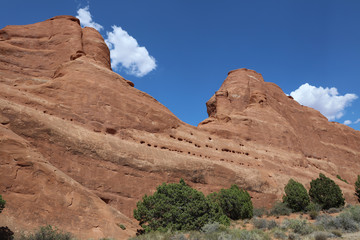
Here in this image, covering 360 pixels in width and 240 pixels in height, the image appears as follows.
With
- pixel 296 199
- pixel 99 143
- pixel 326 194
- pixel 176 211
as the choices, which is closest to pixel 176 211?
pixel 176 211

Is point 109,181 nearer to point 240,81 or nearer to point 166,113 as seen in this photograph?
point 166,113

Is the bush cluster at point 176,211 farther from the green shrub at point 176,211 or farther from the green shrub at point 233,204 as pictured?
→ the green shrub at point 233,204

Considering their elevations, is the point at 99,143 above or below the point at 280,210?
above

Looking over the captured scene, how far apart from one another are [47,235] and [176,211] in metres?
6.43

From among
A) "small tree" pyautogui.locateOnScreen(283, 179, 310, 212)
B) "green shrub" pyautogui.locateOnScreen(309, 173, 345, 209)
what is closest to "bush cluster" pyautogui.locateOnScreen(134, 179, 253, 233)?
"small tree" pyautogui.locateOnScreen(283, 179, 310, 212)

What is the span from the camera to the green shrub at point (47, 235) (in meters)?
11.3

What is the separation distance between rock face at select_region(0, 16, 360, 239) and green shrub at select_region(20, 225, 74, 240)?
0.91m

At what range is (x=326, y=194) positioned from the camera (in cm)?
2703

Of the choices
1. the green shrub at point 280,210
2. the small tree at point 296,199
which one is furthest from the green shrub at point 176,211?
the small tree at point 296,199

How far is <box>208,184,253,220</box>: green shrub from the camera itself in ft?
73.1

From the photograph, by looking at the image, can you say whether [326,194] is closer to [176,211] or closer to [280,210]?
[280,210]

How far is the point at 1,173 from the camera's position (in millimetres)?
13195

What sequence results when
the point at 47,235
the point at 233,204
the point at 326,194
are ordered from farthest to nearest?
the point at 326,194, the point at 233,204, the point at 47,235

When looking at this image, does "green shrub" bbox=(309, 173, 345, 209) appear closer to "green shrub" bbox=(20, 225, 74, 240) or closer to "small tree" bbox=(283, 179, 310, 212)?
"small tree" bbox=(283, 179, 310, 212)
